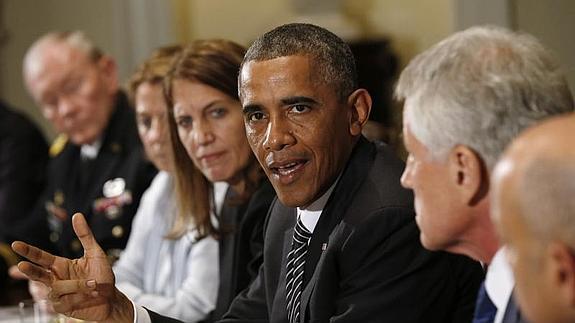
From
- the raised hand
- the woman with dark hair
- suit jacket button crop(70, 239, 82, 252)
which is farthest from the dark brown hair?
suit jacket button crop(70, 239, 82, 252)

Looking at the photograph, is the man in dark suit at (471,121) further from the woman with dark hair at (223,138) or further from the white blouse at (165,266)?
the white blouse at (165,266)

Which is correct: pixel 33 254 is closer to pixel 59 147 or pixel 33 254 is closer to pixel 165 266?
pixel 165 266

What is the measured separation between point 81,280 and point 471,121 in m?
1.00

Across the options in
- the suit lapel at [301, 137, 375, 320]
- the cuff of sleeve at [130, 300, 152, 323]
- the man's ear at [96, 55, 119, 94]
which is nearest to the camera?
the suit lapel at [301, 137, 375, 320]

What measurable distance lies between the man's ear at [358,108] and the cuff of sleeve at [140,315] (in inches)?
24.2

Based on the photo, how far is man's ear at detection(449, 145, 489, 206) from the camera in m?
1.76

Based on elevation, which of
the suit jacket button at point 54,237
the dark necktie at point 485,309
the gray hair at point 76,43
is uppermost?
the dark necktie at point 485,309

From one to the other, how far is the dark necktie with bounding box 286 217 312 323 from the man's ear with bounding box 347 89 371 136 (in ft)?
0.73

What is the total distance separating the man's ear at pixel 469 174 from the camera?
1760 mm

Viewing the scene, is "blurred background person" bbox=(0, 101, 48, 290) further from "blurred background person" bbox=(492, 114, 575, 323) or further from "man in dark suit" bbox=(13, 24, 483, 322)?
"blurred background person" bbox=(492, 114, 575, 323)

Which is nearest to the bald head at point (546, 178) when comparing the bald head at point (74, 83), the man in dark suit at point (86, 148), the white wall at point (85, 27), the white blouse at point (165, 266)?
the white blouse at point (165, 266)

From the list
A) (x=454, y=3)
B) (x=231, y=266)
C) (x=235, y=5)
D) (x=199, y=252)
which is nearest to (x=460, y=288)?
(x=231, y=266)

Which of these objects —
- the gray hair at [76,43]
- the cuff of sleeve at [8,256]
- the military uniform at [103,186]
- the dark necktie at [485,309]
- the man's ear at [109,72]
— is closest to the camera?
the dark necktie at [485,309]

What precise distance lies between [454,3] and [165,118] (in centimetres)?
219
